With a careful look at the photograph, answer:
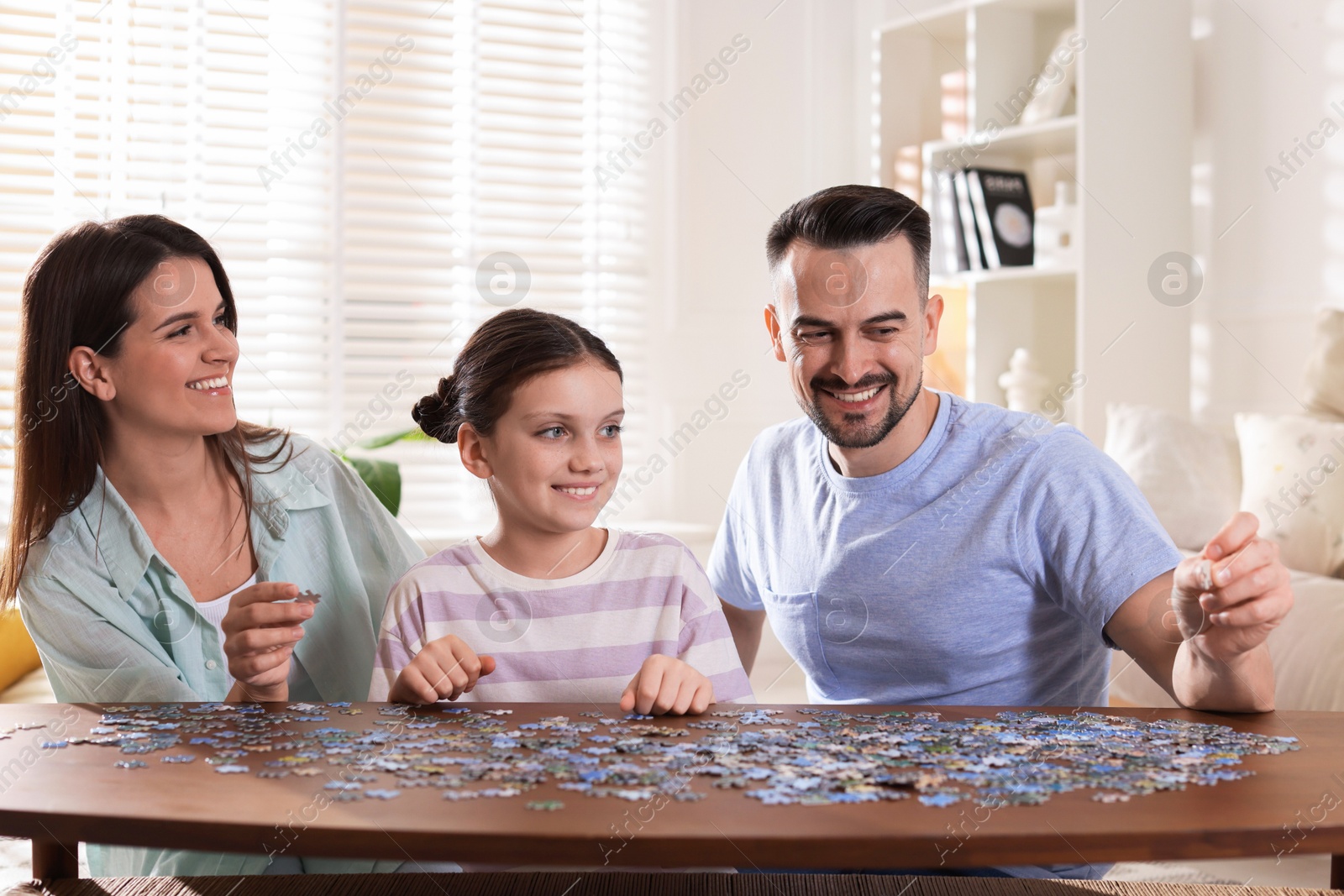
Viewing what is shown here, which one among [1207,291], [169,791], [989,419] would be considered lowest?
[169,791]

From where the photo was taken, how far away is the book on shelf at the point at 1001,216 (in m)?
4.86

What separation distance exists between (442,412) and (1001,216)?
3460mm

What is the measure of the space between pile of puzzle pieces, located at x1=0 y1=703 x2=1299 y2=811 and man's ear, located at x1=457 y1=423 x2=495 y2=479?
1.83 ft

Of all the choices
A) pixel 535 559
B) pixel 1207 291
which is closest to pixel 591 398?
pixel 535 559

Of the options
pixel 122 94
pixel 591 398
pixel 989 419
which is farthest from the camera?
pixel 122 94

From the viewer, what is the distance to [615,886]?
1.52m

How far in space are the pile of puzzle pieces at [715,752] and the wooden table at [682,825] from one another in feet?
0.10

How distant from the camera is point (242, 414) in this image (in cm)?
502

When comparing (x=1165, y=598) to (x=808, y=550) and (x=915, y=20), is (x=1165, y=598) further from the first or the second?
(x=915, y=20)

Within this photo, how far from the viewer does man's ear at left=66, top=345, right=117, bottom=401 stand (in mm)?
2064

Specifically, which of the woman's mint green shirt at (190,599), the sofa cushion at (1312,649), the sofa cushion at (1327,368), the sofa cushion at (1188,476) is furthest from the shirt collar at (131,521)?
the sofa cushion at (1327,368)

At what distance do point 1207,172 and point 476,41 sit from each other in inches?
128

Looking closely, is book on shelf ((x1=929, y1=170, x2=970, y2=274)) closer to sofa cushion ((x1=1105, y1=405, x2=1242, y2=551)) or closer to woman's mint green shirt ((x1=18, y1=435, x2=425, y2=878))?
sofa cushion ((x1=1105, y1=405, x2=1242, y2=551))

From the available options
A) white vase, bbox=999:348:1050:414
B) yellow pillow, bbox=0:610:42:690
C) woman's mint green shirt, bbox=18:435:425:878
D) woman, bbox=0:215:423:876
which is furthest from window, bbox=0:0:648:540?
woman, bbox=0:215:423:876
